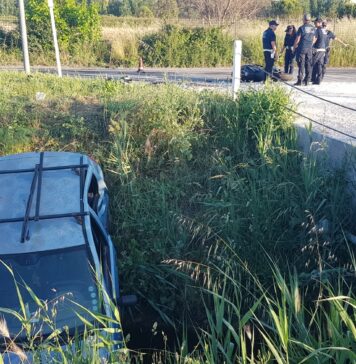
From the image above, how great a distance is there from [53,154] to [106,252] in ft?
5.82

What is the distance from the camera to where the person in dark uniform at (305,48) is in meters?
12.3

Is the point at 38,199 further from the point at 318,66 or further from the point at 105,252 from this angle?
the point at 318,66

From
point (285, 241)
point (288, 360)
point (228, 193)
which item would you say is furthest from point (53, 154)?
point (288, 360)

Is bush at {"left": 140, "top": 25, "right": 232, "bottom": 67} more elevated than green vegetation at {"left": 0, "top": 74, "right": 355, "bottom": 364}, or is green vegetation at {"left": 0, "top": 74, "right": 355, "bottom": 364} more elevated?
bush at {"left": 140, "top": 25, "right": 232, "bottom": 67}

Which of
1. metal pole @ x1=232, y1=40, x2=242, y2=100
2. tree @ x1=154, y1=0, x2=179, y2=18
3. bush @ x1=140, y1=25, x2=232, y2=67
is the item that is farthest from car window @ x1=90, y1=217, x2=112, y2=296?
tree @ x1=154, y1=0, x2=179, y2=18

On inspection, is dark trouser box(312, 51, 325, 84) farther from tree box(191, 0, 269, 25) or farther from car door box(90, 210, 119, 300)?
tree box(191, 0, 269, 25)

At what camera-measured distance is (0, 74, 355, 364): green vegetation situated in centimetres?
594

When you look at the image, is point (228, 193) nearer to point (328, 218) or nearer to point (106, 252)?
point (328, 218)

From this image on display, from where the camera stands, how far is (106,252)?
232 inches

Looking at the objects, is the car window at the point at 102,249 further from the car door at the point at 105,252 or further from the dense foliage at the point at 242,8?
the dense foliage at the point at 242,8

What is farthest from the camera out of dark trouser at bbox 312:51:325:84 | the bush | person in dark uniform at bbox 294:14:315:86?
the bush

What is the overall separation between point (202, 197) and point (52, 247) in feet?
8.86

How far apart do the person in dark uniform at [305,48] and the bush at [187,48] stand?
30.2 ft

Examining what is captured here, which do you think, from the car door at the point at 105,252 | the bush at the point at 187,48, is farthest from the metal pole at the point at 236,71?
the bush at the point at 187,48
